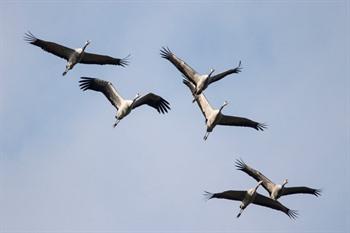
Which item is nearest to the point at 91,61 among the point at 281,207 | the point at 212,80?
the point at 212,80

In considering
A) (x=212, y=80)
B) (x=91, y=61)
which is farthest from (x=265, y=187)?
(x=91, y=61)

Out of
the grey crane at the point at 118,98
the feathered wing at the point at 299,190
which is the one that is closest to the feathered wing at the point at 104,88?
the grey crane at the point at 118,98

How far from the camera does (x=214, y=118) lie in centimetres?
5672

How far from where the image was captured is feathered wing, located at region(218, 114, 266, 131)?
5744 cm

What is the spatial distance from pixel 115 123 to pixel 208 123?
386 cm

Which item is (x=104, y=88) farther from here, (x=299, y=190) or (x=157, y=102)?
(x=299, y=190)

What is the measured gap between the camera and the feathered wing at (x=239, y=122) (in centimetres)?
5744

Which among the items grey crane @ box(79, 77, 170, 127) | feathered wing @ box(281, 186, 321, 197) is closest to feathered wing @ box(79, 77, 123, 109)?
grey crane @ box(79, 77, 170, 127)

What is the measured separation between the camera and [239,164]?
188 feet

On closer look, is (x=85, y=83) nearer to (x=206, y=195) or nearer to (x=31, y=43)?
(x=31, y=43)

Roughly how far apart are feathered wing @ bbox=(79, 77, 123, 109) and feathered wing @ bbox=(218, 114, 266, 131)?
4.42 metres

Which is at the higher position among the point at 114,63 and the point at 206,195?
the point at 114,63

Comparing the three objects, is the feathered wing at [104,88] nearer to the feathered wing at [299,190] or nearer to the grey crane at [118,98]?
the grey crane at [118,98]

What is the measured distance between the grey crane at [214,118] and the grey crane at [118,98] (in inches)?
53.0
